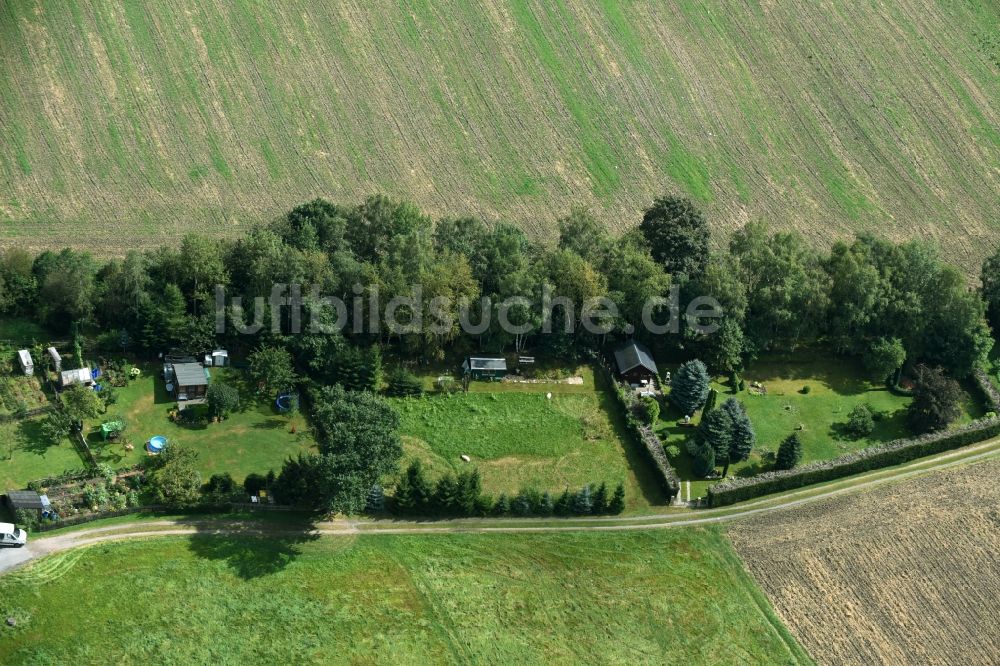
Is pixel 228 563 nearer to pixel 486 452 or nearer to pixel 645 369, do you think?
pixel 486 452

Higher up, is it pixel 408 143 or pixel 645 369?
pixel 408 143

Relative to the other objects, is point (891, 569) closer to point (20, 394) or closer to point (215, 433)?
point (215, 433)

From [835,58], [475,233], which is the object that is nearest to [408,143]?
[475,233]

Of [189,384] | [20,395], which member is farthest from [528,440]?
[20,395]

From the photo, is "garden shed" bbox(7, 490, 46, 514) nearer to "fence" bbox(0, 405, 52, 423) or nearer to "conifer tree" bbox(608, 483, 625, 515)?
"fence" bbox(0, 405, 52, 423)

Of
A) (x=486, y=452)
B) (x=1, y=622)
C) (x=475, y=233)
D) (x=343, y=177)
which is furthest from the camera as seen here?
(x=343, y=177)

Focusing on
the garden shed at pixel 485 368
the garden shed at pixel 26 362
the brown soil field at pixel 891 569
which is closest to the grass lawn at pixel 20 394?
the garden shed at pixel 26 362
